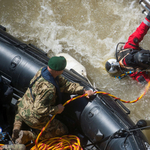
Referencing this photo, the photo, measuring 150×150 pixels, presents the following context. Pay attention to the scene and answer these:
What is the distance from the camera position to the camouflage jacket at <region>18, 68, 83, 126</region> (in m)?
1.74

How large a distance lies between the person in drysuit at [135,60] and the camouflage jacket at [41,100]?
1193 millimetres

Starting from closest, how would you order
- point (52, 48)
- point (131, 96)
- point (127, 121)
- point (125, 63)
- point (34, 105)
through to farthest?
point (34, 105) < point (127, 121) < point (125, 63) < point (131, 96) < point (52, 48)

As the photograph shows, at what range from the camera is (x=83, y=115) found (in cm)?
216

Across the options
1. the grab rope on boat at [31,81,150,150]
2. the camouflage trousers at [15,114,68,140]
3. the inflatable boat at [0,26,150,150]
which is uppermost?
the inflatable boat at [0,26,150,150]

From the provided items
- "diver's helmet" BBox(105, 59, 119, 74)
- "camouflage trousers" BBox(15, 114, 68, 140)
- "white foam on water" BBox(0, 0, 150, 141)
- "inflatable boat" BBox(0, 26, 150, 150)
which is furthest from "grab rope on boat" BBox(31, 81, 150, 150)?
"white foam on water" BBox(0, 0, 150, 141)

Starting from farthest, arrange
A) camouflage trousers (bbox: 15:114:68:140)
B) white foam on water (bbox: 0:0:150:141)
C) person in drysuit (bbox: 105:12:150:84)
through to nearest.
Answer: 1. white foam on water (bbox: 0:0:150:141)
2. person in drysuit (bbox: 105:12:150:84)
3. camouflage trousers (bbox: 15:114:68:140)

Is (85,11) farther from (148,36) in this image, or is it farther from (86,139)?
(86,139)

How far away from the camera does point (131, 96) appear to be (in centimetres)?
337

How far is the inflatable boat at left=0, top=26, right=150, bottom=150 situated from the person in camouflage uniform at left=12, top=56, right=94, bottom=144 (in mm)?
162

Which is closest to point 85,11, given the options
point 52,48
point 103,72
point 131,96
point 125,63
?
point 52,48

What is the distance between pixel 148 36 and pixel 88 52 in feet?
4.46

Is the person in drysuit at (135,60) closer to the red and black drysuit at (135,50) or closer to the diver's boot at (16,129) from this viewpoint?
the red and black drysuit at (135,50)

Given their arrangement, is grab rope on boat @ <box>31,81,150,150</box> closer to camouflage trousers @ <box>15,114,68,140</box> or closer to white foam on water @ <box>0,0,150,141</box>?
camouflage trousers @ <box>15,114,68,140</box>

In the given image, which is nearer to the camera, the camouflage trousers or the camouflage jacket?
the camouflage jacket
